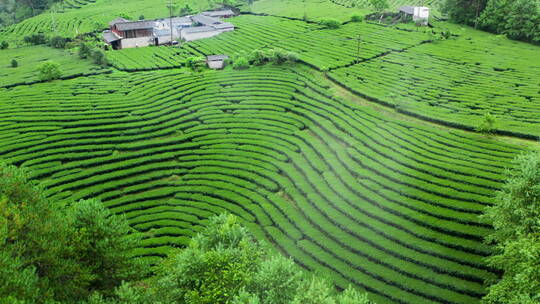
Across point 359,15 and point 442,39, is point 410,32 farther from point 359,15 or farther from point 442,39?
point 359,15

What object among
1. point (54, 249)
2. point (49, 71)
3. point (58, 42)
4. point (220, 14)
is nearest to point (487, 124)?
point (54, 249)

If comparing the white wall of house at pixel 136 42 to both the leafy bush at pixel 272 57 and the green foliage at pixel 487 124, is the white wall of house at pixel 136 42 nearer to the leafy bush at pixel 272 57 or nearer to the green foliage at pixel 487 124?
the leafy bush at pixel 272 57

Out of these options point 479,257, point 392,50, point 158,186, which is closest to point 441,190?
point 479,257

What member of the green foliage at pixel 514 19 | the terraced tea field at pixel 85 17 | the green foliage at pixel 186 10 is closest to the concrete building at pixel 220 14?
the green foliage at pixel 186 10

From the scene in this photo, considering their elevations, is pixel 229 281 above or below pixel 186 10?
below

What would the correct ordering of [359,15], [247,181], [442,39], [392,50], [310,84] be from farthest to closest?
1. [359,15]
2. [442,39]
3. [392,50]
4. [310,84]
5. [247,181]

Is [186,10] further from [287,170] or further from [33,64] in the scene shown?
[287,170]
